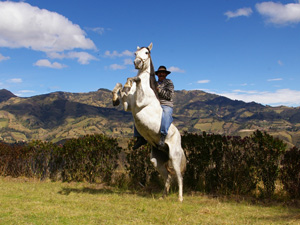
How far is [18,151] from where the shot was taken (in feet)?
38.2

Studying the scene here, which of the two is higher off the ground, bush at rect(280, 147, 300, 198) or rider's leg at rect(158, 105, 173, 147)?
rider's leg at rect(158, 105, 173, 147)

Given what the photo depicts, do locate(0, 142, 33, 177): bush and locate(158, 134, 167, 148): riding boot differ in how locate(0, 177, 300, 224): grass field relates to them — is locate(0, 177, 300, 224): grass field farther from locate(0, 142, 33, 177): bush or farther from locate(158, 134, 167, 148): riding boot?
locate(0, 142, 33, 177): bush

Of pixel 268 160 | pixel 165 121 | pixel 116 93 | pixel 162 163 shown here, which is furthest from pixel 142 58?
pixel 268 160

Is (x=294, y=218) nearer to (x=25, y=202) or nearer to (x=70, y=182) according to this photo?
(x=25, y=202)

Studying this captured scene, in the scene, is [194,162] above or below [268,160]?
below

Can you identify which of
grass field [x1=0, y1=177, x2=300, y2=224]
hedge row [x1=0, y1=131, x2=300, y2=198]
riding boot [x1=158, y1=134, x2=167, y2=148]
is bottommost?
grass field [x1=0, y1=177, x2=300, y2=224]

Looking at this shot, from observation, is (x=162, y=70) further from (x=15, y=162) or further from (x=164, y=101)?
(x=15, y=162)

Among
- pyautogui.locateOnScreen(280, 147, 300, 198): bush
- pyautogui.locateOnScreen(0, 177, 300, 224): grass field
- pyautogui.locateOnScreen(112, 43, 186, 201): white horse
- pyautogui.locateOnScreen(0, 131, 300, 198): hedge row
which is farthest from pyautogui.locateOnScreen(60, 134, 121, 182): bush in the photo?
pyautogui.locateOnScreen(280, 147, 300, 198): bush

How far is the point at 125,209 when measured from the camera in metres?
6.39

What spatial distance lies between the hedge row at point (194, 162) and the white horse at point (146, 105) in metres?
1.93

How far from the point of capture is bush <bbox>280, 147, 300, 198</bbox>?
8016 millimetres

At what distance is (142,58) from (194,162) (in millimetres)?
4433

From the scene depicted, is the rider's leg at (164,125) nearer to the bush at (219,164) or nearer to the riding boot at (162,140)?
the riding boot at (162,140)

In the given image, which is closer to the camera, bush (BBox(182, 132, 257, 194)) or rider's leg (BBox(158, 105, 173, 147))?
rider's leg (BBox(158, 105, 173, 147))
